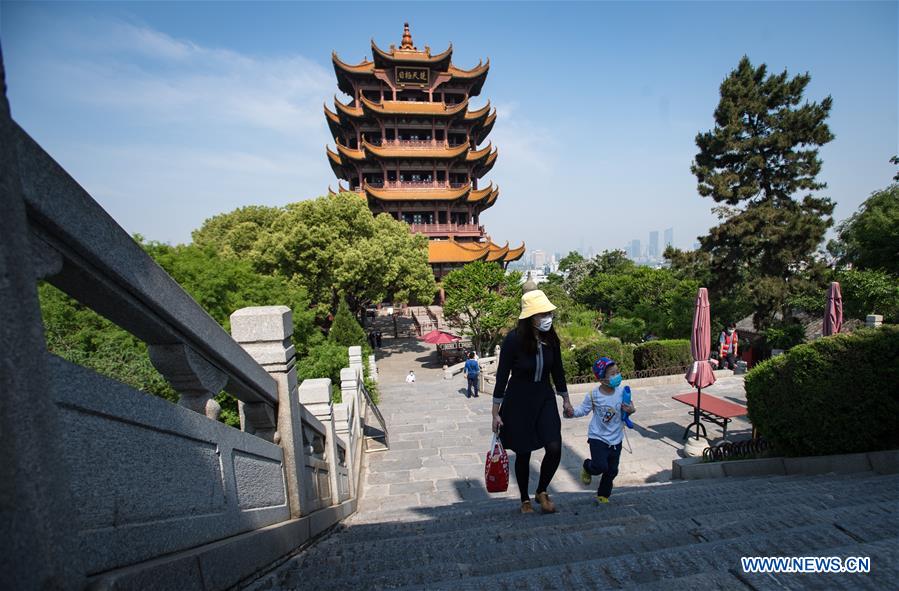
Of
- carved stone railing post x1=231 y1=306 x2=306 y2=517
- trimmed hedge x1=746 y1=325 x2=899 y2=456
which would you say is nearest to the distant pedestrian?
trimmed hedge x1=746 y1=325 x2=899 y2=456

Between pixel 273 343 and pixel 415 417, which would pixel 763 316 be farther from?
pixel 273 343

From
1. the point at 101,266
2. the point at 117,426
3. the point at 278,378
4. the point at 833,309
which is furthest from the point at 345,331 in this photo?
the point at 101,266

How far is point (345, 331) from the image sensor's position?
17.6m

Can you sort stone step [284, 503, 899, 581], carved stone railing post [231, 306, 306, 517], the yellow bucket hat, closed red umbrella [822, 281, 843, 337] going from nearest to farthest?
stone step [284, 503, 899, 581], carved stone railing post [231, 306, 306, 517], the yellow bucket hat, closed red umbrella [822, 281, 843, 337]

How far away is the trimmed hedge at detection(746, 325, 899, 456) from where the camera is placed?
525 centimetres

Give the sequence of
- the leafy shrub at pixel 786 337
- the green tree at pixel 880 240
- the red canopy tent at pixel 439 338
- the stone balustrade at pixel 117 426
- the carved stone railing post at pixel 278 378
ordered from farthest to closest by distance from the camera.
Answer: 1. the red canopy tent at pixel 439 338
2. the leafy shrub at pixel 786 337
3. the green tree at pixel 880 240
4. the carved stone railing post at pixel 278 378
5. the stone balustrade at pixel 117 426

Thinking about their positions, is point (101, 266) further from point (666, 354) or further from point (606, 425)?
point (666, 354)

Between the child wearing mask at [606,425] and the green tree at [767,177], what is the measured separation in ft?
65.7

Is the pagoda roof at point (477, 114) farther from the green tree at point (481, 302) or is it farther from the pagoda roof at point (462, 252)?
the green tree at point (481, 302)

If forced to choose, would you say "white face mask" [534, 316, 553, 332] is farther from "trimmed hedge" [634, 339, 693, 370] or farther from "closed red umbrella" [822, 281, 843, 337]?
"trimmed hedge" [634, 339, 693, 370]

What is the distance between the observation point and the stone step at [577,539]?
8.54ft

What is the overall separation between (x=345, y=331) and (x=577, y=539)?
15.6 meters

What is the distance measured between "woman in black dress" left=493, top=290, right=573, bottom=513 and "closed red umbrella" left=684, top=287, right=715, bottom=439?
248 inches

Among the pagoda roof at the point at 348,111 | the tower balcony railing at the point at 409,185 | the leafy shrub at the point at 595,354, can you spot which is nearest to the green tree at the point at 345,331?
the leafy shrub at the point at 595,354
